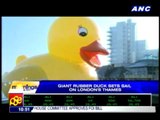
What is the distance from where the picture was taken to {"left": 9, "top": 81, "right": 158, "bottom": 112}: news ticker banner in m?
2.78

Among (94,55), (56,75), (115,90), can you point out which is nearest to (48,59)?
(56,75)

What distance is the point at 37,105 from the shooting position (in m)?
2.80

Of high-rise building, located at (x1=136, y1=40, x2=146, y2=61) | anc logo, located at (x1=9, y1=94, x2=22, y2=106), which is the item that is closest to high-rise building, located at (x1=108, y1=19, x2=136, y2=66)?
high-rise building, located at (x1=136, y1=40, x2=146, y2=61)

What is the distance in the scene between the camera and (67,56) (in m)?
2.93

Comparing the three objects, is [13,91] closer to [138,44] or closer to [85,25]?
[85,25]

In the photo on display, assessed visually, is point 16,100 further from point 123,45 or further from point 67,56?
point 123,45

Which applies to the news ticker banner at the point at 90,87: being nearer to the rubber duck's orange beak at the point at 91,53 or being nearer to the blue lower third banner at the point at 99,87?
the blue lower third banner at the point at 99,87

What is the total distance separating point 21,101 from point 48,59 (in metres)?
0.42

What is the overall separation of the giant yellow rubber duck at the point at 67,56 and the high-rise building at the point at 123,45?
9cm

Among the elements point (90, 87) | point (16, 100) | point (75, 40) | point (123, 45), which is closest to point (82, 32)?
point (75, 40)

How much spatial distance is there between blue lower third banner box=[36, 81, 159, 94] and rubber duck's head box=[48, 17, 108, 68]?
203mm
